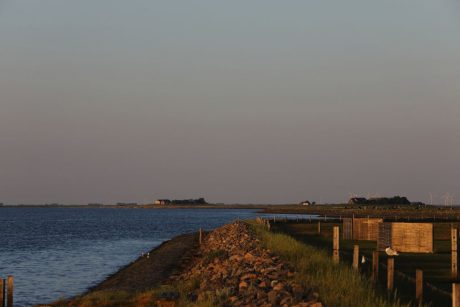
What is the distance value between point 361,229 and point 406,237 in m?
11.8

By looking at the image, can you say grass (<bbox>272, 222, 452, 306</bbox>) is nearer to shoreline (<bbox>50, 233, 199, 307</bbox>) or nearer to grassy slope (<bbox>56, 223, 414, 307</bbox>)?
grassy slope (<bbox>56, 223, 414, 307</bbox>)

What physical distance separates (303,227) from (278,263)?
4114 centimetres

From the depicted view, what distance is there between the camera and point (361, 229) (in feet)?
157

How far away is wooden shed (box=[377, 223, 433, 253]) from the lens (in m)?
35.9

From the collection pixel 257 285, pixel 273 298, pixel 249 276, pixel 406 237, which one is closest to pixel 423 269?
pixel 406 237

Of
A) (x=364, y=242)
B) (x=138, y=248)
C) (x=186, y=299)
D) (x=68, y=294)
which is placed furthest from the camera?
(x=138, y=248)

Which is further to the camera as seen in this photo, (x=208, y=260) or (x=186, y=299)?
(x=208, y=260)

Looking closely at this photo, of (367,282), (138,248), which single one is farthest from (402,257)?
(138,248)

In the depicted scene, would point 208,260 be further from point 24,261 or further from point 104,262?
point 24,261

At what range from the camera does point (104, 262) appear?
55.1m

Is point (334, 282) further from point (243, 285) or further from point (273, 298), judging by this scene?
point (243, 285)

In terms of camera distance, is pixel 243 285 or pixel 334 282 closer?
pixel 334 282

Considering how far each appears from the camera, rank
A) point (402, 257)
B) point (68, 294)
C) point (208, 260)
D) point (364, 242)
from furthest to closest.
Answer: point (364, 242) < point (208, 260) < point (68, 294) < point (402, 257)

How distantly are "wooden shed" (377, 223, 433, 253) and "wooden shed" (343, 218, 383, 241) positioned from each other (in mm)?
10636
